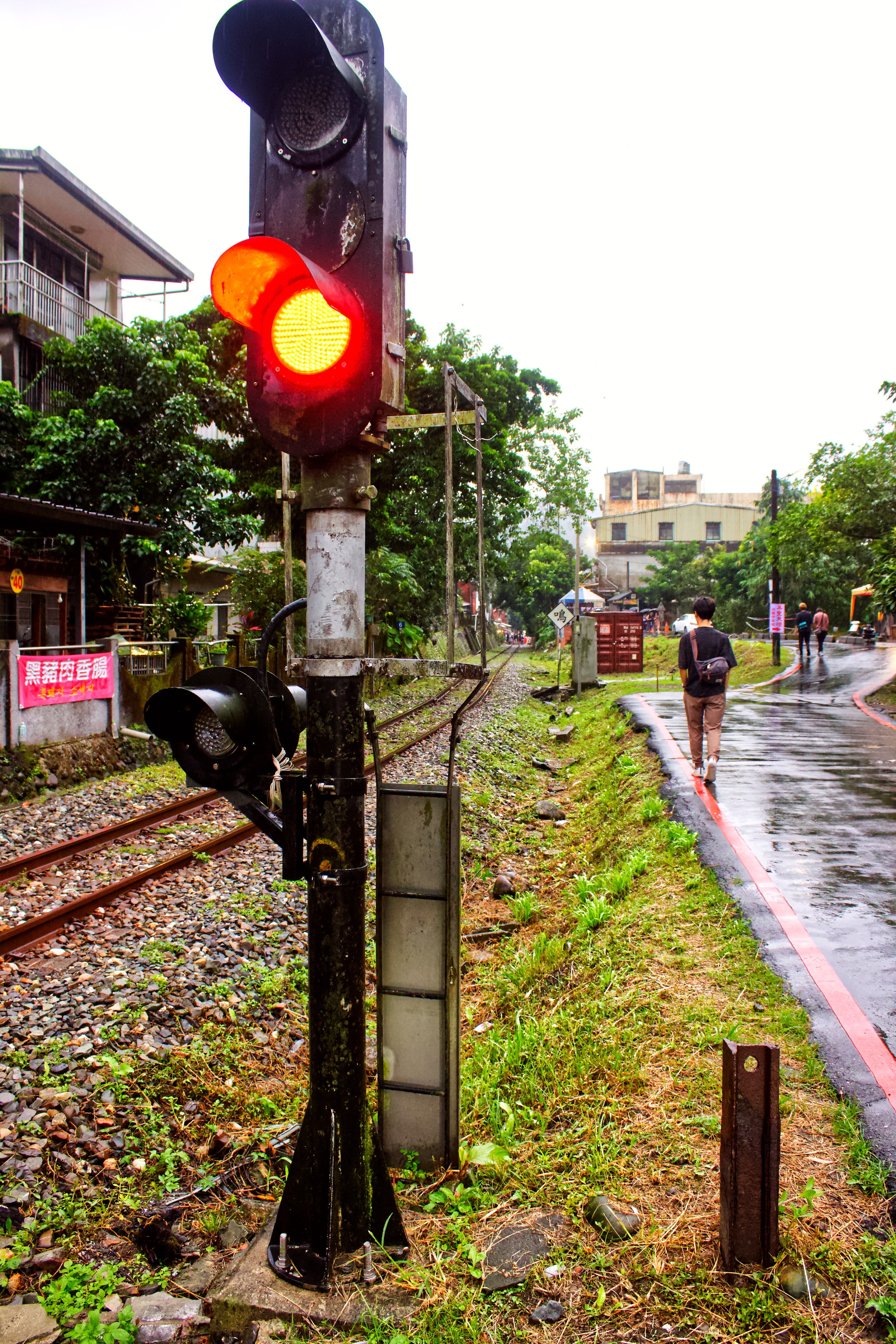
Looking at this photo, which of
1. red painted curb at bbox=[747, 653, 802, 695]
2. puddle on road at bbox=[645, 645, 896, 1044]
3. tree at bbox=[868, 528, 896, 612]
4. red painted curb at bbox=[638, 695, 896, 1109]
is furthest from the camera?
red painted curb at bbox=[747, 653, 802, 695]

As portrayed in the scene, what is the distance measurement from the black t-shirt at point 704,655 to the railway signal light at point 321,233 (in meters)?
6.49

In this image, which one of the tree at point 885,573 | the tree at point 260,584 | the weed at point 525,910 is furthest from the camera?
the tree at point 260,584

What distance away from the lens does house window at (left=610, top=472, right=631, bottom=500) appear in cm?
7856

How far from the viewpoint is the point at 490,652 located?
56.4 metres

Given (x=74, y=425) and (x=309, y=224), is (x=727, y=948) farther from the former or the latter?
(x=74, y=425)

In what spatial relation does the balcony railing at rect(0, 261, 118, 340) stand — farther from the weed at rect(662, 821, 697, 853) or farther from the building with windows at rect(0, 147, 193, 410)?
the weed at rect(662, 821, 697, 853)

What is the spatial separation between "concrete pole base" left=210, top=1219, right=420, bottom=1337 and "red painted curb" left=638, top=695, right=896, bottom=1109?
1.94m

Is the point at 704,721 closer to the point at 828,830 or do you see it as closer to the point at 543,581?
the point at 828,830

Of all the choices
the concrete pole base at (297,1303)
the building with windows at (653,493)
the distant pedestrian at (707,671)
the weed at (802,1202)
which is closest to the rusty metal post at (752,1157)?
the weed at (802,1202)

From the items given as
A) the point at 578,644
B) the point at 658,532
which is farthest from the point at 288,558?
the point at 658,532

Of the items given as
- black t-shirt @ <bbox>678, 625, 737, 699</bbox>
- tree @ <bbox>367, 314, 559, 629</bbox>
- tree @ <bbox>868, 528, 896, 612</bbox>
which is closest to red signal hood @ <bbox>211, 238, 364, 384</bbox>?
black t-shirt @ <bbox>678, 625, 737, 699</bbox>

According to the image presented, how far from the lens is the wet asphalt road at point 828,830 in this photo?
13.8 ft

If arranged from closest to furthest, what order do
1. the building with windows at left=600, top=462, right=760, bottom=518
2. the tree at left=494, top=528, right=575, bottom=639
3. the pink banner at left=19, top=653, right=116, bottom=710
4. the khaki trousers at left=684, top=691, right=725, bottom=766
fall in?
the khaki trousers at left=684, top=691, right=725, bottom=766 < the pink banner at left=19, top=653, right=116, bottom=710 < the tree at left=494, top=528, right=575, bottom=639 < the building with windows at left=600, top=462, right=760, bottom=518

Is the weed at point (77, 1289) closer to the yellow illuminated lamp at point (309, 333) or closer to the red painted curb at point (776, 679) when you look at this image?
the yellow illuminated lamp at point (309, 333)
